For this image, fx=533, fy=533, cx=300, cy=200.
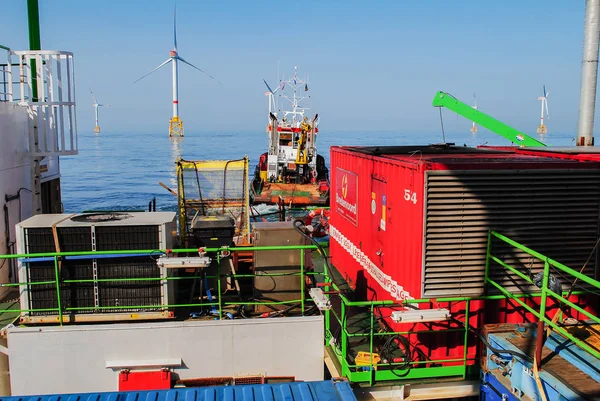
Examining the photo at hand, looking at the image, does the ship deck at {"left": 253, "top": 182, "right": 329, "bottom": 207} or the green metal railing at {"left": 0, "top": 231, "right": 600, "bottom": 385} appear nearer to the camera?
the green metal railing at {"left": 0, "top": 231, "right": 600, "bottom": 385}

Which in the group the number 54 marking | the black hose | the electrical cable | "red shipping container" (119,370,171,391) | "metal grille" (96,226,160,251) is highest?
the number 54 marking

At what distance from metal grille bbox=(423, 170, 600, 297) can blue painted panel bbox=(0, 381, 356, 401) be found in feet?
8.26

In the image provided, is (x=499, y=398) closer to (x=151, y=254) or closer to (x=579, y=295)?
(x=579, y=295)

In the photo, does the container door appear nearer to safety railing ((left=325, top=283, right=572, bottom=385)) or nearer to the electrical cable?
safety railing ((left=325, top=283, right=572, bottom=385))

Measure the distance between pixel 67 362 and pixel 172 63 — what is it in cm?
8429

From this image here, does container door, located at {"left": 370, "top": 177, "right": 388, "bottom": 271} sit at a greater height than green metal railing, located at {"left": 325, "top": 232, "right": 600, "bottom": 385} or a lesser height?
greater

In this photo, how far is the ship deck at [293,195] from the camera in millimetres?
30344

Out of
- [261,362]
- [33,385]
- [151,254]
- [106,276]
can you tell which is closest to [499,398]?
[261,362]

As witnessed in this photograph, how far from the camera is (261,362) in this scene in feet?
26.7

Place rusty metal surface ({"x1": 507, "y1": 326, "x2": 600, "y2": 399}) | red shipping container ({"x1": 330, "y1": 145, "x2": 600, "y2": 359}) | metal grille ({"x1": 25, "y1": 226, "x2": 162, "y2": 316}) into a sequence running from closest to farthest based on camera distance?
rusty metal surface ({"x1": 507, "y1": 326, "x2": 600, "y2": 399}) < metal grille ({"x1": 25, "y1": 226, "x2": 162, "y2": 316}) < red shipping container ({"x1": 330, "y1": 145, "x2": 600, "y2": 359})

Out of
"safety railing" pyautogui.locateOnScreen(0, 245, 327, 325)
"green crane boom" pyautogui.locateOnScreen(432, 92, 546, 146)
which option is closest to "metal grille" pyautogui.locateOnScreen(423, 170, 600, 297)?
"safety railing" pyautogui.locateOnScreen(0, 245, 327, 325)

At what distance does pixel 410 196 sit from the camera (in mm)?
8414

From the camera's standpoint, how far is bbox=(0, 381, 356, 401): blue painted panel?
20.9 ft

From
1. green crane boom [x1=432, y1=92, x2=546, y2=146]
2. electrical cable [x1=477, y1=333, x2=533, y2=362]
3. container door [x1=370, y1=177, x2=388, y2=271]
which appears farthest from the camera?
green crane boom [x1=432, y1=92, x2=546, y2=146]
